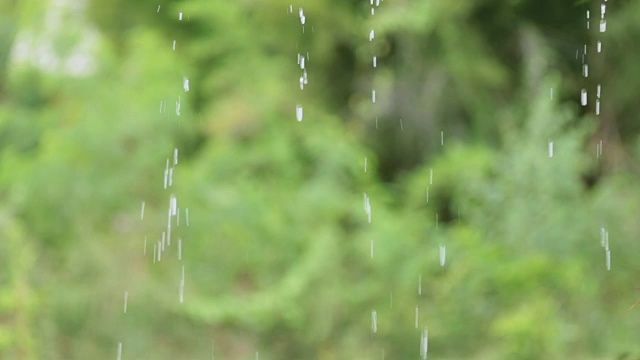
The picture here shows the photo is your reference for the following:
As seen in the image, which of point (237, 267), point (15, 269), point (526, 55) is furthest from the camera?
point (526, 55)

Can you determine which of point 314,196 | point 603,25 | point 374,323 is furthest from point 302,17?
point 374,323

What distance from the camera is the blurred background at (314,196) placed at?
3.33 metres

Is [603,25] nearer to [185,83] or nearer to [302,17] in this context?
[302,17]

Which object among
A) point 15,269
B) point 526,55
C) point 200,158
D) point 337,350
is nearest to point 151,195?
point 200,158

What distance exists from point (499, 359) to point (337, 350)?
657mm

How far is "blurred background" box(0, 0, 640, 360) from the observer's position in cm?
333

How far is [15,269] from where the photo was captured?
312cm

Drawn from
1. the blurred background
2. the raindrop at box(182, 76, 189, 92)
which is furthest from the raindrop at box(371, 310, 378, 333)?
the raindrop at box(182, 76, 189, 92)

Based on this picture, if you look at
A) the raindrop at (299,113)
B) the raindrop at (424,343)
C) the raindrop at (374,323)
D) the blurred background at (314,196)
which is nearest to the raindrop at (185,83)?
the blurred background at (314,196)

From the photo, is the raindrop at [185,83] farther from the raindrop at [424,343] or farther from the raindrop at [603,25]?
the raindrop at [603,25]

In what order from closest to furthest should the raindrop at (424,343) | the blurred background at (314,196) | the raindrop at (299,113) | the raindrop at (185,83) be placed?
1. the blurred background at (314,196)
2. the raindrop at (424,343)
3. the raindrop at (185,83)
4. the raindrop at (299,113)

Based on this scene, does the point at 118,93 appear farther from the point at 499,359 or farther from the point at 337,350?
the point at 499,359

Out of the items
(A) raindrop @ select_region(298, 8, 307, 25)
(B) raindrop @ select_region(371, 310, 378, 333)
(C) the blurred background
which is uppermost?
(A) raindrop @ select_region(298, 8, 307, 25)

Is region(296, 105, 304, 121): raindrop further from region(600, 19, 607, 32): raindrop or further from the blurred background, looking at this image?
region(600, 19, 607, 32): raindrop
